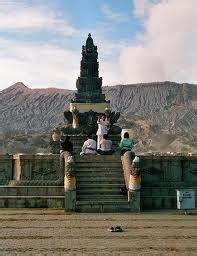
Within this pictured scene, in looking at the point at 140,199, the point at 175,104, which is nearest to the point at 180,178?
the point at 140,199

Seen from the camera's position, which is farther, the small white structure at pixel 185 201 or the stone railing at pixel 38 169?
the stone railing at pixel 38 169

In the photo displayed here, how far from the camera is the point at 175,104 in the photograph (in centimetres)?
17012

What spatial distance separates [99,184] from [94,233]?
5726mm

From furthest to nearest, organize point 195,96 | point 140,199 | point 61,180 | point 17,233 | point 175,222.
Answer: point 195,96 → point 61,180 → point 140,199 → point 175,222 → point 17,233

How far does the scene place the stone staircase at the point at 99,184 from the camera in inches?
677

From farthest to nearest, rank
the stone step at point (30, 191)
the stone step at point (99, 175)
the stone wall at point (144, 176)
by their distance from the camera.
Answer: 1. the stone step at point (99, 175)
2. the stone step at point (30, 191)
3. the stone wall at point (144, 176)

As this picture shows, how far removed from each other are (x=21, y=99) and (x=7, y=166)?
6896 inches

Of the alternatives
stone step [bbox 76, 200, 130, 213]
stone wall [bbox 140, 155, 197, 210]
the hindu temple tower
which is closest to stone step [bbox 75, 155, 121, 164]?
stone wall [bbox 140, 155, 197, 210]

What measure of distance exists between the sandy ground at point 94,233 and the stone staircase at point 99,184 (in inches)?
26.7

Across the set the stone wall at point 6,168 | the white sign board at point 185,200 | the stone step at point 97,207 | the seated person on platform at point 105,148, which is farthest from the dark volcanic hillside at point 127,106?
the stone step at point 97,207

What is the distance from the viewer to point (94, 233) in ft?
42.1

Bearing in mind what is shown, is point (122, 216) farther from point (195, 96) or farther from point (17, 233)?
point (195, 96)

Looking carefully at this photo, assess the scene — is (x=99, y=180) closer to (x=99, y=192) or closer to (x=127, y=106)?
(x=99, y=192)

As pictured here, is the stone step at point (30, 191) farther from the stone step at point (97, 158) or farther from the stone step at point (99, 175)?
the stone step at point (97, 158)
